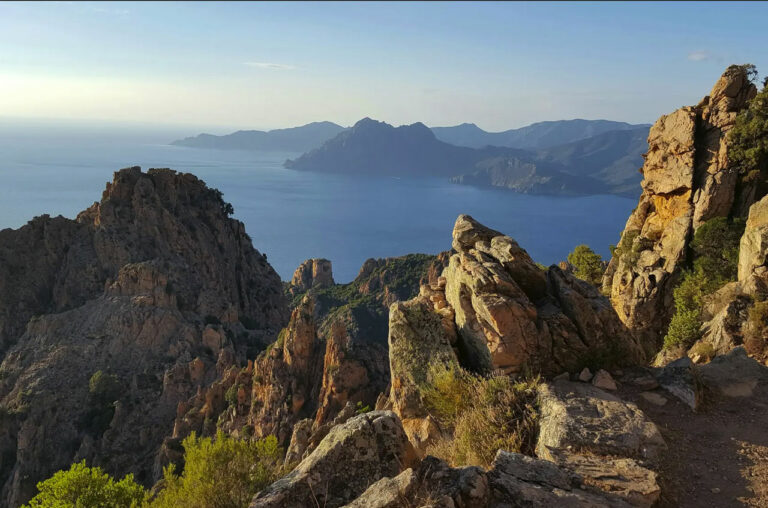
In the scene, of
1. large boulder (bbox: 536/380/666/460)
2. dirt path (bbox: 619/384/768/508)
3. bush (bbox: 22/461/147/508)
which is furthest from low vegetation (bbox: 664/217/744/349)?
bush (bbox: 22/461/147/508)

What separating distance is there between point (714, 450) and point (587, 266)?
25.3m

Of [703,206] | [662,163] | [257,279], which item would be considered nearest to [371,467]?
[703,206]

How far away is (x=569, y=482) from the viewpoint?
6.77 m

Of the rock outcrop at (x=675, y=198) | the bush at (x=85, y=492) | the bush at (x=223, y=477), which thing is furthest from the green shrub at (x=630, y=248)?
the bush at (x=85, y=492)

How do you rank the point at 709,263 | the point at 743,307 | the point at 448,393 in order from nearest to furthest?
1. the point at 448,393
2. the point at 743,307
3. the point at 709,263

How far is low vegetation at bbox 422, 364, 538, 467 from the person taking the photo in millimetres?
8445

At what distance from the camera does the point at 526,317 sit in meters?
11.0

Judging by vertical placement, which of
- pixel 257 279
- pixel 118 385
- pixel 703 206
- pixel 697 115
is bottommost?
pixel 118 385

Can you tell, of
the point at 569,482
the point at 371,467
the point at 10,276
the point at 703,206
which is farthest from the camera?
the point at 10,276

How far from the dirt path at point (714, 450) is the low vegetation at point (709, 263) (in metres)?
10.8

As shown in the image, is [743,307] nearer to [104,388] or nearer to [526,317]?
[526,317]

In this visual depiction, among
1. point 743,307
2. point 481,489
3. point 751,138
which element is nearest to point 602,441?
point 481,489

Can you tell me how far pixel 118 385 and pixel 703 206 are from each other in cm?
4045

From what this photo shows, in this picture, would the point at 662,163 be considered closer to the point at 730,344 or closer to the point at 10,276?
the point at 730,344
